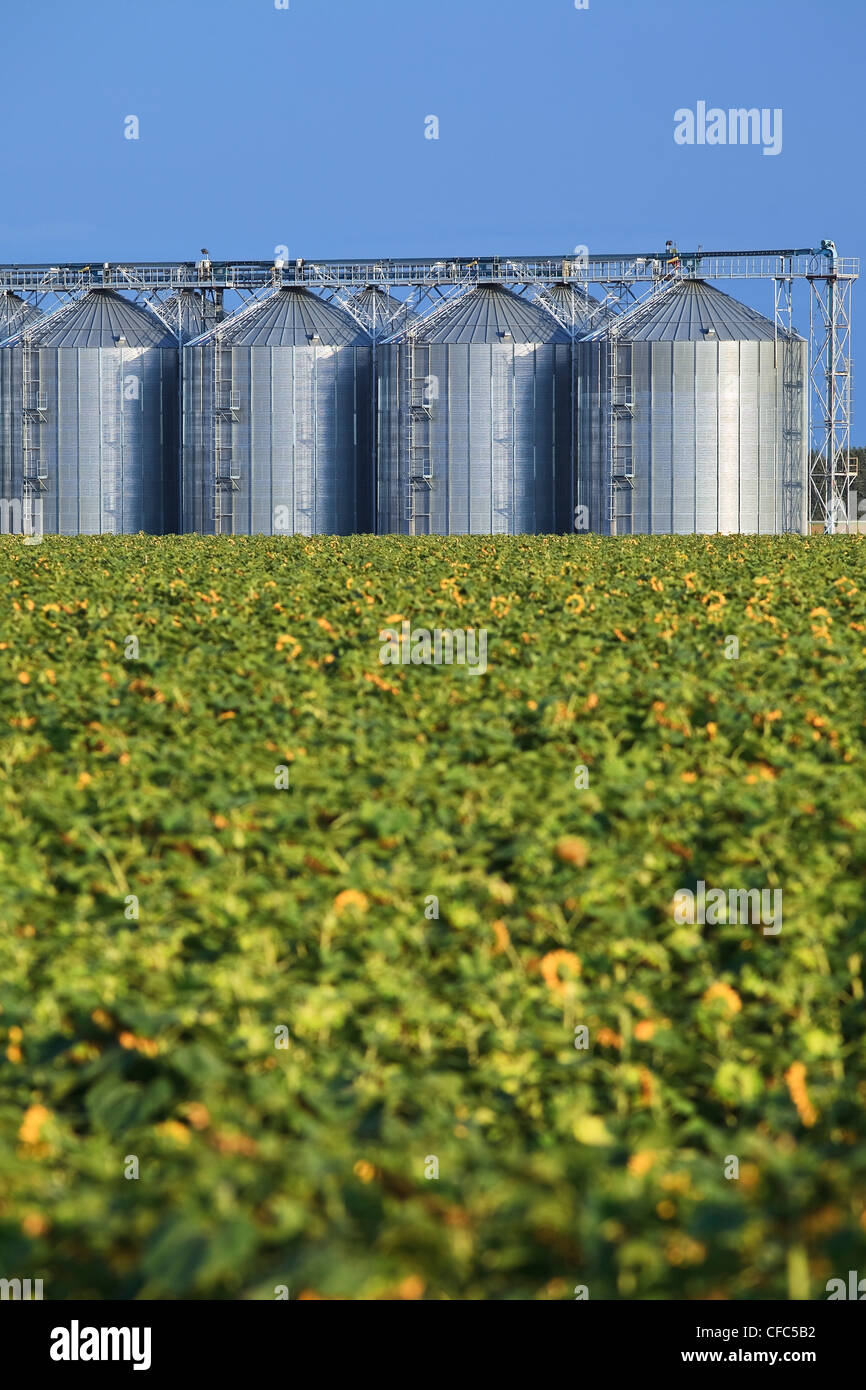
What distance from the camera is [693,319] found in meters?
→ 53.5

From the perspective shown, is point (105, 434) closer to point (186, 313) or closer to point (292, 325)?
point (186, 313)

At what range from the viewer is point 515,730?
9.63 meters

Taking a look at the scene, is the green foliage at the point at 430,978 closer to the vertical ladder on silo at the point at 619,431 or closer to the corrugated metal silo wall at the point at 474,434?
the vertical ladder on silo at the point at 619,431

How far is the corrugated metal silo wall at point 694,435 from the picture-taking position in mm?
52688

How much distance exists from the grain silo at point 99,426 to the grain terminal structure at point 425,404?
0.08m

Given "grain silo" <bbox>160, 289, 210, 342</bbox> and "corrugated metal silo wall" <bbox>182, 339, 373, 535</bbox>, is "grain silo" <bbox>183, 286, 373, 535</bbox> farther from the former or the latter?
"grain silo" <bbox>160, 289, 210, 342</bbox>

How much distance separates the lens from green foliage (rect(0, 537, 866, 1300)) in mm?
3496

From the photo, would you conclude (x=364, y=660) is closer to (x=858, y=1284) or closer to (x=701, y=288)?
(x=858, y=1284)

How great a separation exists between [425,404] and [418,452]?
67.2 inches

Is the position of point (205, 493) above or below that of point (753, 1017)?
above

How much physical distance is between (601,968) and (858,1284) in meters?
2.48

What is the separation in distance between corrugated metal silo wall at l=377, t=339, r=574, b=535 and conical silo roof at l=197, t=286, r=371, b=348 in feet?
7.99
